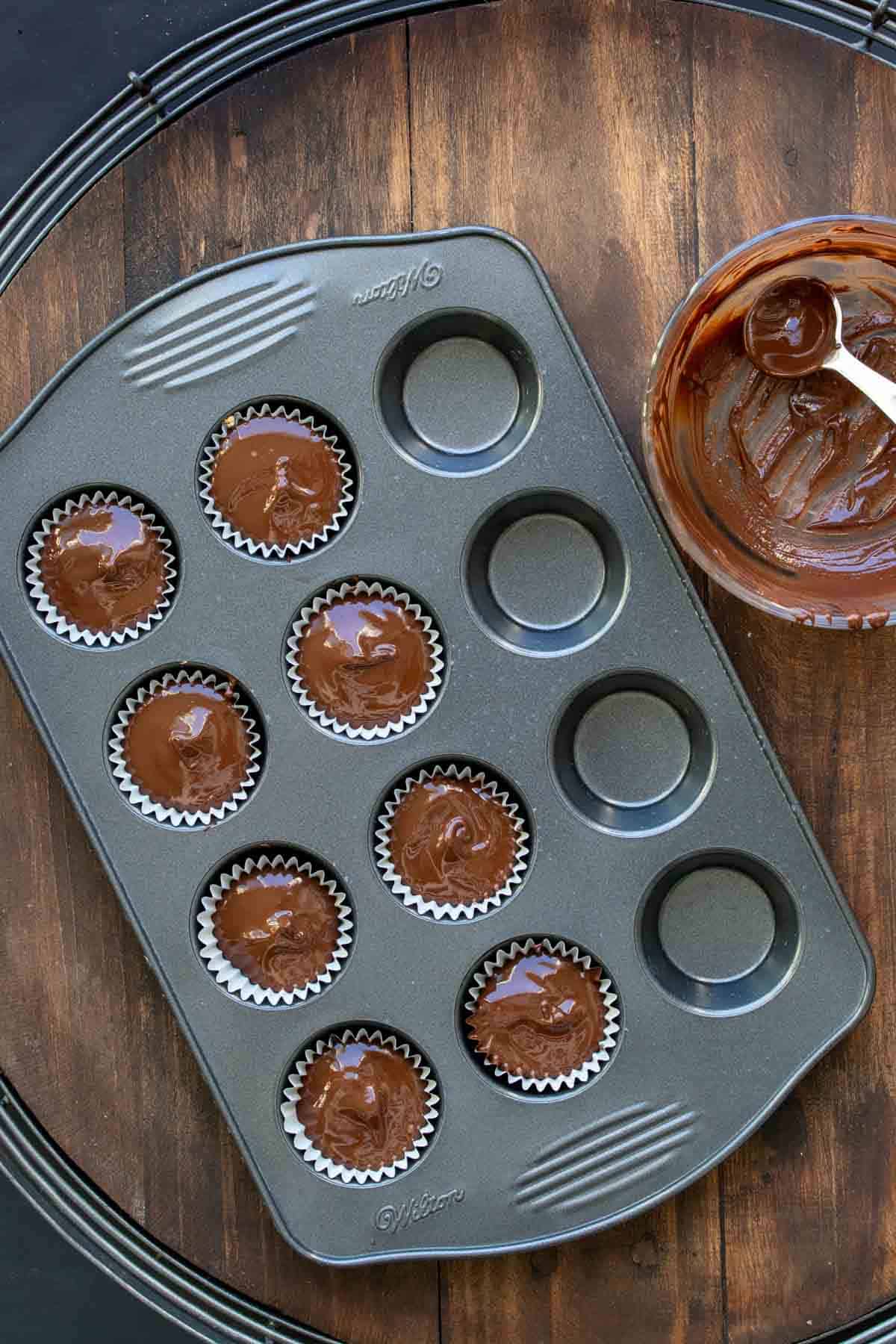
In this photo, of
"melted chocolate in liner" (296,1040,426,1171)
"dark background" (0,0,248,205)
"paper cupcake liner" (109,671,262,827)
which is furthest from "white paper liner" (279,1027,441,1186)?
"dark background" (0,0,248,205)

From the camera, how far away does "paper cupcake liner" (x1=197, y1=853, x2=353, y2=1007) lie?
1309 mm

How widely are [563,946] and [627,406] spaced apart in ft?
2.10

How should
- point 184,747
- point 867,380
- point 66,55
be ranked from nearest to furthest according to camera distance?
1. point 867,380
2. point 184,747
3. point 66,55

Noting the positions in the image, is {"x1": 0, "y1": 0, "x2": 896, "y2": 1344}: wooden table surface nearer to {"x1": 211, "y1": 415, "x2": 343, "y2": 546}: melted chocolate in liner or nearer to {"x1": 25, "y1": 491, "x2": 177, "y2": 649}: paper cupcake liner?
{"x1": 25, "y1": 491, "x2": 177, "y2": 649}: paper cupcake liner

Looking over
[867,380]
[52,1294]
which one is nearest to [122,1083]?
[52,1294]

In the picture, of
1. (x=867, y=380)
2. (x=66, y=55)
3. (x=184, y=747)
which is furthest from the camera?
(x=66, y=55)

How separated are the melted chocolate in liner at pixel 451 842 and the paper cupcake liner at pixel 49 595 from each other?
369mm

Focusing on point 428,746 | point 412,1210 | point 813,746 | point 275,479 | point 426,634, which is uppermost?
point 275,479

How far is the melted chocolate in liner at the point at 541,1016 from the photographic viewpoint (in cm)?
131

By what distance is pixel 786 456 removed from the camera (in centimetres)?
126

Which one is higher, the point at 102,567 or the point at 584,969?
the point at 102,567

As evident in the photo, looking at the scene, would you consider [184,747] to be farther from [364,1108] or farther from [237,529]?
[364,1108]

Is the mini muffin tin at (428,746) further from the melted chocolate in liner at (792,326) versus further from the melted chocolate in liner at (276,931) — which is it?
the melted chocolate in liner at (792,326)

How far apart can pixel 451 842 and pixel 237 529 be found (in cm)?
44
